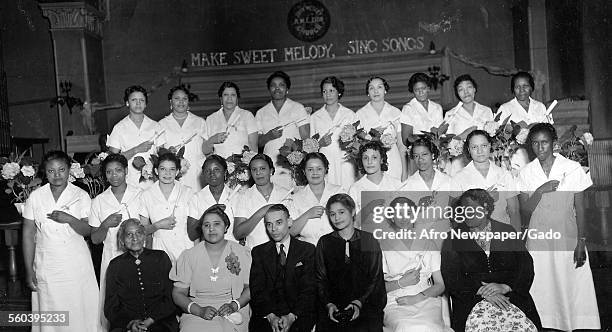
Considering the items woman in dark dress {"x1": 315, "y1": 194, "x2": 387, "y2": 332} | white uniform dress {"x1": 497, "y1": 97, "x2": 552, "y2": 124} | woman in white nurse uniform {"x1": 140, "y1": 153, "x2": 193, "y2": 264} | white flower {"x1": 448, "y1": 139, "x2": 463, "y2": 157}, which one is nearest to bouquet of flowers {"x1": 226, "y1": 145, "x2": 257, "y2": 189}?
woman in white nurse uniform {"x1": 140, "y1": 153, "x2": 193, "y2": 264}

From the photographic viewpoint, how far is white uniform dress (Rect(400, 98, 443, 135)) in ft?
18.0

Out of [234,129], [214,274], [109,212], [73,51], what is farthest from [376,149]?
[73,51]

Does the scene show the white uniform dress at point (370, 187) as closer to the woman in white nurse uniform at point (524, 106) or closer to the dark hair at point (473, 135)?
the dark hair at point (473, 135)

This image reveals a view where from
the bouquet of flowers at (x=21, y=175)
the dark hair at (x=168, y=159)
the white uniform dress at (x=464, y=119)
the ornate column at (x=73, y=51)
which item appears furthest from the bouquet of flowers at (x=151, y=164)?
the ornate column at (x=73, y=51)

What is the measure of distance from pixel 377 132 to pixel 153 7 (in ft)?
21.3

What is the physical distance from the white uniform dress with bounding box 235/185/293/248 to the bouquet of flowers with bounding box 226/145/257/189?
21 centimetres

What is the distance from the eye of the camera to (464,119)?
529 cm

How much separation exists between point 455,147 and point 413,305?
133cm

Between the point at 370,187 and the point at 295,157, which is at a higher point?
the point at 295,157

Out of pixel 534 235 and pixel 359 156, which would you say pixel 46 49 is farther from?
pixel 534 235

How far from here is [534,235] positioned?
4180 millimetres

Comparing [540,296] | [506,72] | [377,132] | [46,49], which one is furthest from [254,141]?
[46,49]

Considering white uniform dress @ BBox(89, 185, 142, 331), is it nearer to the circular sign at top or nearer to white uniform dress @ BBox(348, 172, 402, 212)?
white uniform dress @ BBox(348, 172, 402, 212)

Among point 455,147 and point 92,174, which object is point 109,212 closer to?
point 92,174
